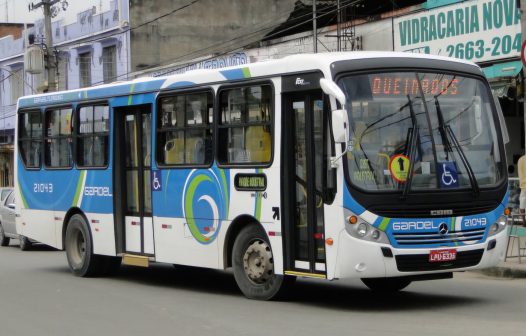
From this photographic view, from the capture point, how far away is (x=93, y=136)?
624 inches

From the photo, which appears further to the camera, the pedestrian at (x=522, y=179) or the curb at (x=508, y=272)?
the pedestrian at (x=522, y=179)

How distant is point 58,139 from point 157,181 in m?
3.60

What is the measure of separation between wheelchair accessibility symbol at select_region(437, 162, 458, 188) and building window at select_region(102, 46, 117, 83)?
3066cm

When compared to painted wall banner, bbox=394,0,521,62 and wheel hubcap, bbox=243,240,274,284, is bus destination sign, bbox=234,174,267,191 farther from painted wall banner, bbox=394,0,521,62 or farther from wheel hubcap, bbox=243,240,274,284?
painted wall banner, bbox=394,0,521,62

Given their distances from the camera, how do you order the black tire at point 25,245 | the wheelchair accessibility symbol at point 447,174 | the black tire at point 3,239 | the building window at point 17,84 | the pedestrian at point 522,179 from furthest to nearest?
the building window at point 17,84 < the black tire at point 3,239 < the black tire at point 25,245 < the pedestrian at point 522,179 < the wheelchair accessibility symbol at point 447,174

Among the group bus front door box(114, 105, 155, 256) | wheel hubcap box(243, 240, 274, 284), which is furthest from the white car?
wheel hubcap box(243, 240, 274, 284)

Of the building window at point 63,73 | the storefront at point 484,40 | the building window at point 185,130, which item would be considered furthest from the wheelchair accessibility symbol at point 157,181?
the building window at point 63,73

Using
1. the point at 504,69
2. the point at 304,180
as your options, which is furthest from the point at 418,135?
the point at 504,69

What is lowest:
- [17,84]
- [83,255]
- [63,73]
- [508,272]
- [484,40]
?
[508,272]

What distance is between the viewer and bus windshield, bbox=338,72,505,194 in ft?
35.4

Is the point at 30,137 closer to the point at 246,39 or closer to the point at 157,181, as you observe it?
the point at 157,181

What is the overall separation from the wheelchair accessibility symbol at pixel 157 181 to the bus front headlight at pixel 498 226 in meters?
4.89

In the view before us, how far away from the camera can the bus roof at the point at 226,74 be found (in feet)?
36.8

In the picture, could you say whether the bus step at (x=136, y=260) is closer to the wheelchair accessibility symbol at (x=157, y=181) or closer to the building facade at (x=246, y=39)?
the wheelchair accessibility symbol at (x=157, y=181)
